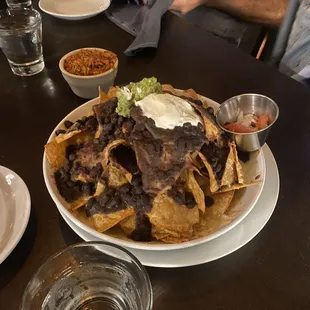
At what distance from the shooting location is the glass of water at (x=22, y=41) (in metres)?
1.46

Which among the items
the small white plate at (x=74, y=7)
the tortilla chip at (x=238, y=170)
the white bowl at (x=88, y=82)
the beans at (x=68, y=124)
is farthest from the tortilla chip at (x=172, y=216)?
the small white plate at (x=74, y=7)

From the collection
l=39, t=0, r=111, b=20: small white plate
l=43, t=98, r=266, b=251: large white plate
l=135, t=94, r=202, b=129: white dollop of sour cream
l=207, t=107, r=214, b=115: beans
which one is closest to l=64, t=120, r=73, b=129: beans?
l=43, t=98, r=266, b=251: large white plate

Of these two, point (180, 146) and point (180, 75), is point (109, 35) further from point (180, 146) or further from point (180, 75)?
point (180, 146)

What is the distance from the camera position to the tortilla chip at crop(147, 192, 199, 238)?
0.91 metres

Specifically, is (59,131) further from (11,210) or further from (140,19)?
(140,19)

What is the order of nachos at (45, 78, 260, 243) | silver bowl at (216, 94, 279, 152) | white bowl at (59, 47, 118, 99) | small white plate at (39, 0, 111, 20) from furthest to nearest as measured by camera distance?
small white plate at (39, 0, 111, 20), white bowl at (59, 47, 118, 99), silver bowl at (216, 94, 279, 152), nachos at (45, 78, 260, 243)

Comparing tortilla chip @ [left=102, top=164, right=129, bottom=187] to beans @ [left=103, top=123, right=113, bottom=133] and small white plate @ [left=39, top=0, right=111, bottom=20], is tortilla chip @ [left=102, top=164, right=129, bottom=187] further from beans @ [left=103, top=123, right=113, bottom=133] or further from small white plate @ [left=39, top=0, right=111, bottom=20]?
small white plate @ [left=39, top=0, right=111, bottom=20]

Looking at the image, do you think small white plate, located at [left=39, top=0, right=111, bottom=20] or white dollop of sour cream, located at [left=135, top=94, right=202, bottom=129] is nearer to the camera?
white dollop of sour cream, located at [left=135, top=94, right=202, bottom=129]

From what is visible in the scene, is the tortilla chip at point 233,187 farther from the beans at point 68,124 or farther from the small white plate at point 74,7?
the small white plate at point 74,7

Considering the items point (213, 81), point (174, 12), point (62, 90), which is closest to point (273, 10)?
point (174, 12)

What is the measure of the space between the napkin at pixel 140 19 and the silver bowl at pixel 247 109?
54cm

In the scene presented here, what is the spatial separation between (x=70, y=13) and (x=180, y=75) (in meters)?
0.60

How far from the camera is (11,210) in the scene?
100cm

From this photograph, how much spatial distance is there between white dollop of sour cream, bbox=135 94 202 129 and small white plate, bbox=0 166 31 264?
333mm
